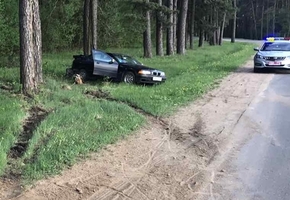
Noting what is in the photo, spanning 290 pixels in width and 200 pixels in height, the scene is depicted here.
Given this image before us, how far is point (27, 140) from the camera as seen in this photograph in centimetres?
721

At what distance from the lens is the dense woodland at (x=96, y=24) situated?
39.1 ft

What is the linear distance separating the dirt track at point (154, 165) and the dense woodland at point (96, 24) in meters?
4.91

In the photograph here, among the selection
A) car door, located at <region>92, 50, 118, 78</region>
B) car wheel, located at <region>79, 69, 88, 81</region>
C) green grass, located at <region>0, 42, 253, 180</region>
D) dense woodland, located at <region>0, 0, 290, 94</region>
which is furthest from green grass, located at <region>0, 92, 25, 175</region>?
car wheel, located at <region>79, 69, 88, 81</region>

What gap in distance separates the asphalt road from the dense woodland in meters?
6.27

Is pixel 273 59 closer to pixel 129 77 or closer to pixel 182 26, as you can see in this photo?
pixel 129 77

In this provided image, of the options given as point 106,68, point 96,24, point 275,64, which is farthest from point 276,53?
point 96,24

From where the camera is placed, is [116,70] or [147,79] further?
[116,70]

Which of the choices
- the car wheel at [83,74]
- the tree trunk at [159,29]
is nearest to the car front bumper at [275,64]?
the car wheel at [83,74]

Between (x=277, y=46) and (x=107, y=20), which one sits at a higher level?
(x=107, y=20)

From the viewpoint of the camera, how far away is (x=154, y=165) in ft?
20.9

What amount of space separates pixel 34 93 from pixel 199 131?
16.2 ft

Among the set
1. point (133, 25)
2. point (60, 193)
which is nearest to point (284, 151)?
point (60, 193)

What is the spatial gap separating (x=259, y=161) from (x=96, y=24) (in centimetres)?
1774

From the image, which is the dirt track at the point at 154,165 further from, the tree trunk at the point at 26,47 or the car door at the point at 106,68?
the car door at the point at 106,68
